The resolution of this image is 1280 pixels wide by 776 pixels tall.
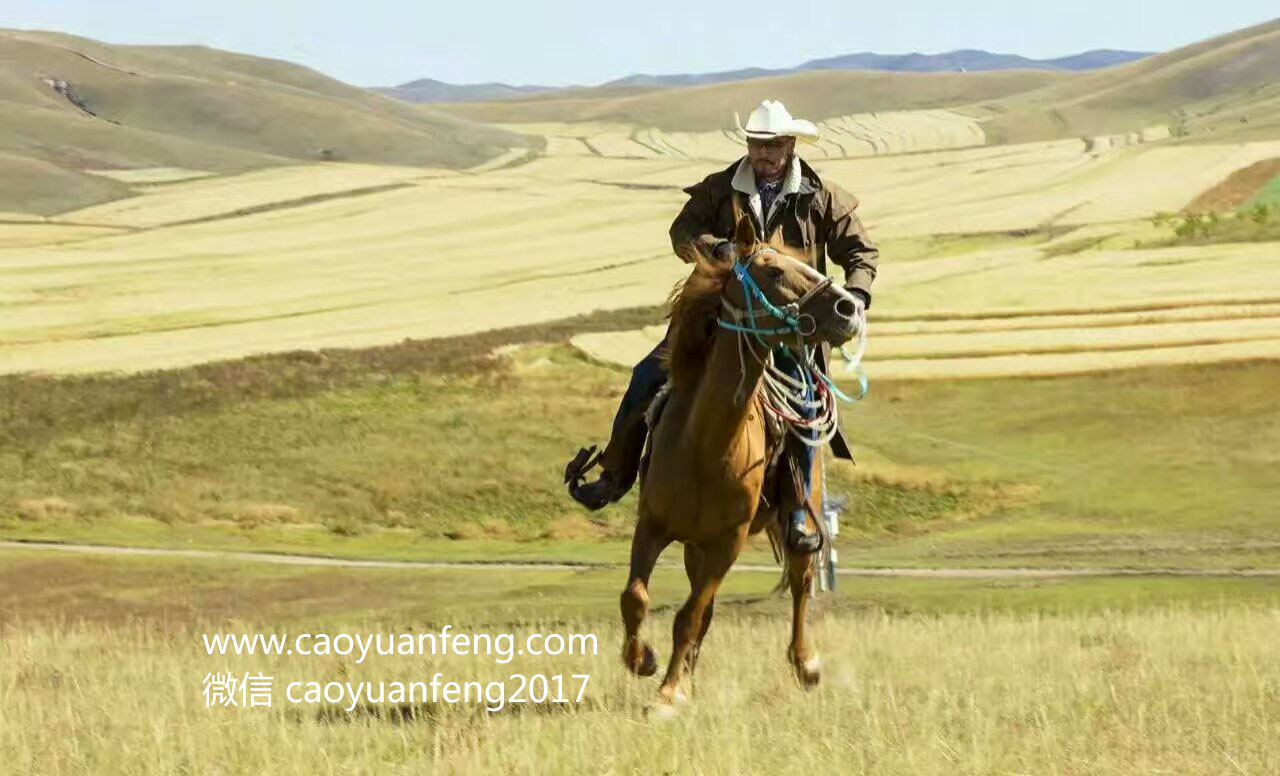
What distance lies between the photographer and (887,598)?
24641 millimetres

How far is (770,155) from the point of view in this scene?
1406 centimetres

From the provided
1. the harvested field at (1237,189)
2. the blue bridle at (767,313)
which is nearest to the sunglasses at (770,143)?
the blue bridle at (767,313)

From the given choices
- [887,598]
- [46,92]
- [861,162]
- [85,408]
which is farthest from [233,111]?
[887,598]

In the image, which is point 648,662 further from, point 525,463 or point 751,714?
point 525,463

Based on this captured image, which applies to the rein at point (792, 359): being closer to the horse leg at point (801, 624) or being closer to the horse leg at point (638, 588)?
the horse leg at point (801, 624)

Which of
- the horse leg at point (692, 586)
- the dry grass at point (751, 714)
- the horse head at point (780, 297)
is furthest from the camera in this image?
the horse leg at point (692, 586)

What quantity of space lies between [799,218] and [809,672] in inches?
127

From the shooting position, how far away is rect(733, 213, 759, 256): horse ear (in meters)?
12.5

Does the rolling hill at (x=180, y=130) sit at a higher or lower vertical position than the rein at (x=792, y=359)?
lower

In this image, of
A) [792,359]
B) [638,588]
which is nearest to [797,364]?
[792,359]

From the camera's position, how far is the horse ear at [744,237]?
41.1 feet

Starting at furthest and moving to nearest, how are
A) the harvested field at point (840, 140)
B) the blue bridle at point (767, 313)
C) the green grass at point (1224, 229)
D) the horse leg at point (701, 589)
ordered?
the harvested field at point (840, 140)
the green grass at point (1224, 229)
the horse leg at point (701, 589)
the blue bridle at point (767, 313)

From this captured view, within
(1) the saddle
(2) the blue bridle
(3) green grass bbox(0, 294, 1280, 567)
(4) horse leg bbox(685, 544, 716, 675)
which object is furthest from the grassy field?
(3) green grass bbox(0, 294, 1280, 567)

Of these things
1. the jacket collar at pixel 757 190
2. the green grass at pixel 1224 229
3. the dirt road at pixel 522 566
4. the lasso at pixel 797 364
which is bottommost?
the dirt road at pixel 522 566
